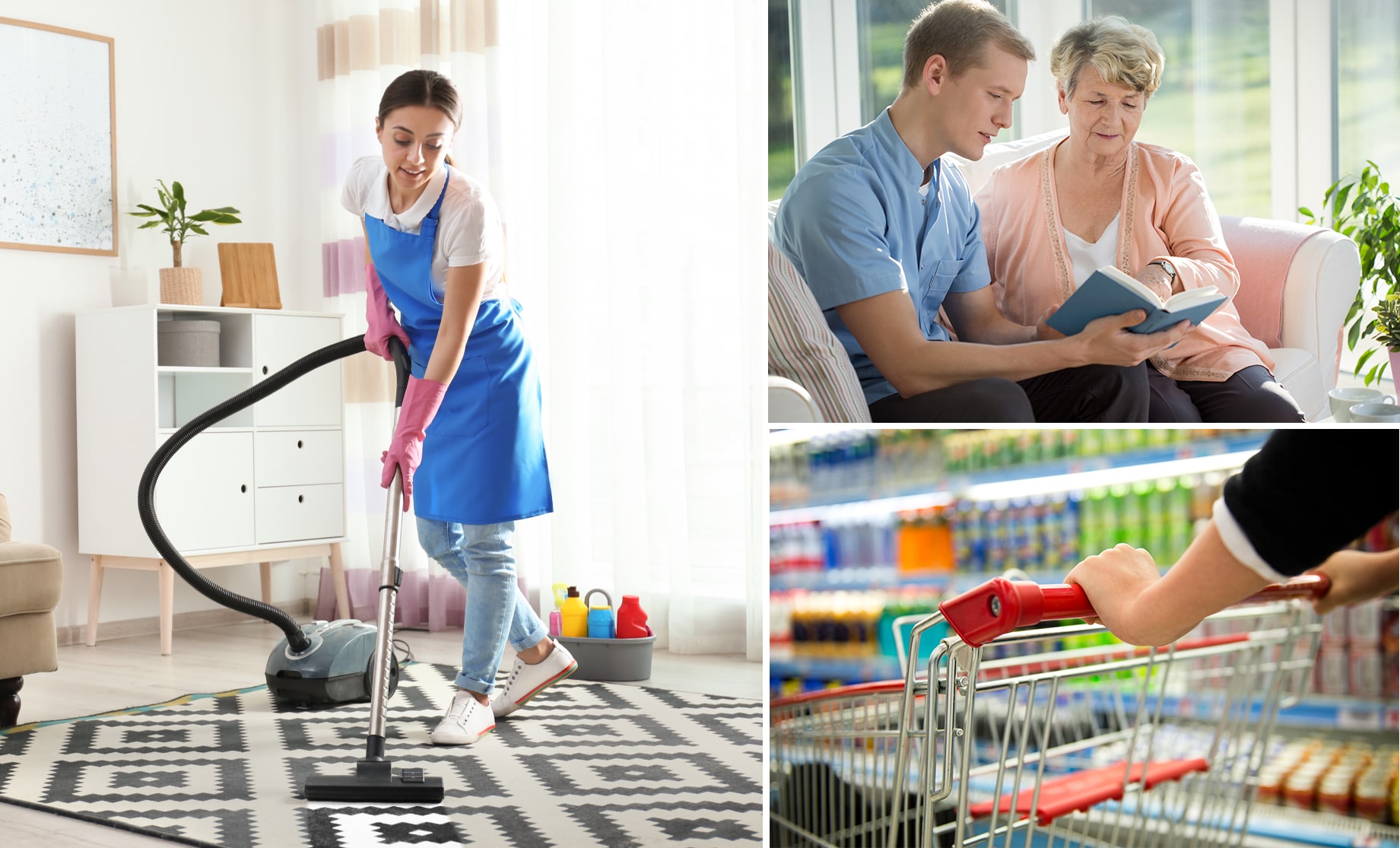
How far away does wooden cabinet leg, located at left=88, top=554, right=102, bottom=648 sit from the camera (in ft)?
13.1

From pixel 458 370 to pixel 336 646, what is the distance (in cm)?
83

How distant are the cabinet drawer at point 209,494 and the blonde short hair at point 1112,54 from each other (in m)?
3.23

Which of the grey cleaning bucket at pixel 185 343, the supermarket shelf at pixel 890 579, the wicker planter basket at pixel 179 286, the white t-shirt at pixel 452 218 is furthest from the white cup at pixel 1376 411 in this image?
the wicker planter basket at pixel 179 286

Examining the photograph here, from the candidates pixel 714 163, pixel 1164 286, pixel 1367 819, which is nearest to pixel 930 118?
pixel 1164 286

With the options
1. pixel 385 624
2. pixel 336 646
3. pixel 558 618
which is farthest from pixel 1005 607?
pixel 558 618

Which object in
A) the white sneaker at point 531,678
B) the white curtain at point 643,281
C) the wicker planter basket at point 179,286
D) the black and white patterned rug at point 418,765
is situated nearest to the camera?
the black and white patterned rug at point 418,765

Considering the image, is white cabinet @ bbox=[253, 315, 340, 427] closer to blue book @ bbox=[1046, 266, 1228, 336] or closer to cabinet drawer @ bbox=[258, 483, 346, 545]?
cabinet drawer @ bbox=[258, 483, 346, 545]

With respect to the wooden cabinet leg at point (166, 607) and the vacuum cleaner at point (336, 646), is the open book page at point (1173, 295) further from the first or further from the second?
the wooden cabinet leg at point (166, 607)

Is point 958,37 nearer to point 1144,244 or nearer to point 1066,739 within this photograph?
point 1144,244

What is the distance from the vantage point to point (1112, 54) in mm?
1245

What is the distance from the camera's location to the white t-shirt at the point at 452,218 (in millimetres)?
2439

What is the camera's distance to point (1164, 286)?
125 cm

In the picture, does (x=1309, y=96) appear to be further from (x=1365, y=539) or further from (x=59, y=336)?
(x=59, y=336)

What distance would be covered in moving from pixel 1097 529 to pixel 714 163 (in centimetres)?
244
